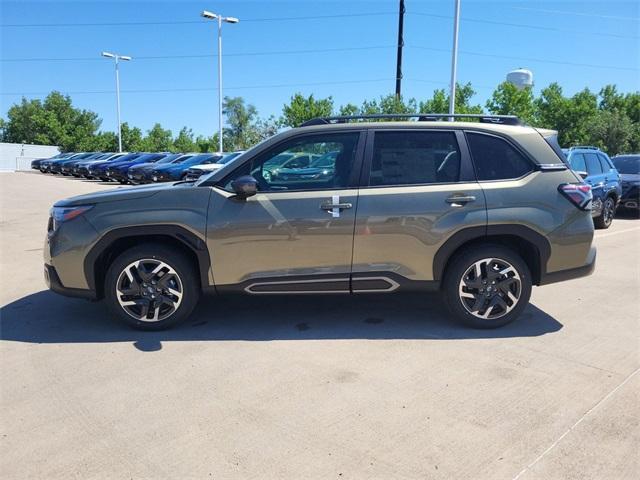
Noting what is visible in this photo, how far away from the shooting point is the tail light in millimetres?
4605

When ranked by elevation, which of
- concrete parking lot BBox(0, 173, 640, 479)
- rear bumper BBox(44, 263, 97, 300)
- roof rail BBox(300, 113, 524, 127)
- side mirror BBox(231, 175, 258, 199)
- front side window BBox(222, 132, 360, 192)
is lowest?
concrete parking lot BBox(0, 173, 640, 479)

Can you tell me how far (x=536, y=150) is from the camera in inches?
184

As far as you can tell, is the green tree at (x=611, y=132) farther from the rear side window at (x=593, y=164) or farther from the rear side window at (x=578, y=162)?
the rear side window at (x=578, y=162)

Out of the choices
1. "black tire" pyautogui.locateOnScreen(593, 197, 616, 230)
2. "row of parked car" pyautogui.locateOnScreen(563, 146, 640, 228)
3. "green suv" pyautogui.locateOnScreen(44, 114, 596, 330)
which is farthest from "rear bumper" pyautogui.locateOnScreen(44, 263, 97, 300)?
"black tire" pyautogui.locateOnScreen(593, 197, 616, 230)

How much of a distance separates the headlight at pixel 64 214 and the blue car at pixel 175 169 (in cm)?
1731

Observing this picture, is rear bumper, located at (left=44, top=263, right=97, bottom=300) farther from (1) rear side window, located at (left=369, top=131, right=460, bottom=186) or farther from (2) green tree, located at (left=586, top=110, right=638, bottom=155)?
(2) green tree, located at (left=586, top=110, right=638, bottom=155)

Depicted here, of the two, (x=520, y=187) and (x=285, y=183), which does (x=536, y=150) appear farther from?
(x=285, y=183)

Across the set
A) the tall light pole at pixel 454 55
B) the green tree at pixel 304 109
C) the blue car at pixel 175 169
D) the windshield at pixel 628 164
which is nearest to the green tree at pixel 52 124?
the green tree at pixel 304 109

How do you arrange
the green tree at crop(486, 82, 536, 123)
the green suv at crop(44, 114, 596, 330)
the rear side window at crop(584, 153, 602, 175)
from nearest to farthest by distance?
the green suv at crop(44, 114, 596, 330) → the rear side window at crop(584, 153, 602, 175) → the green tree at crop(486, 82, 536, 123)

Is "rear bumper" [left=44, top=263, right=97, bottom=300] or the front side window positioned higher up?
the front side window

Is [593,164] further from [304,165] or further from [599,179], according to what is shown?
[304,165]

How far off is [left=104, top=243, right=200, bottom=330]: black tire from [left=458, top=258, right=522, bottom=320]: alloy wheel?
2.38 meters

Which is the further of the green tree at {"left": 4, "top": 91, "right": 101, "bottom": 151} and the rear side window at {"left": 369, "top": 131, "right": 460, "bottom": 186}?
the green tree at {"left": 4, "top": 91, "right": 101, "bottom": 151}

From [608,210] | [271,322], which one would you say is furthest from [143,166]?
[271,322]
